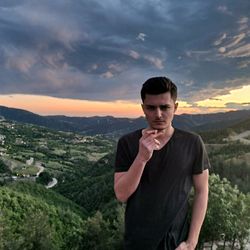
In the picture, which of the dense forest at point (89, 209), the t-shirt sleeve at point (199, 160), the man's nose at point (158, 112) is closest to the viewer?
the man's nose at point (158, 112)

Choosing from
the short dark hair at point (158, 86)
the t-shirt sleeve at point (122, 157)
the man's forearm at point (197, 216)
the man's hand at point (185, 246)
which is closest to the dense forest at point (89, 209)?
the man's forearm at point (197, 216)

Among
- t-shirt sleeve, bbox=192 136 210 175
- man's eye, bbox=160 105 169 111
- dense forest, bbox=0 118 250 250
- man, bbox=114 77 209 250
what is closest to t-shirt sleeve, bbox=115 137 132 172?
man, bbox=114 77 209 250

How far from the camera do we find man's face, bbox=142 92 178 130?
343 cm

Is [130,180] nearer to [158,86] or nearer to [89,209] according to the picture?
[158,86]

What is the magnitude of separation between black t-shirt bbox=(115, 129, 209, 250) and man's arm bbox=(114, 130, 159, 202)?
149 mm

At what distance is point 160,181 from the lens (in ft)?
11.2

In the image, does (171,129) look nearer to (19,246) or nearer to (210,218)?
(210,218)

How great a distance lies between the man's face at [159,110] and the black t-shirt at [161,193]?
0.61 ft

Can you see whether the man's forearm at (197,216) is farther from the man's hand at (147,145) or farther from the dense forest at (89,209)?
the dense forest at (89,209)

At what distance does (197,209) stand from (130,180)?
79cm

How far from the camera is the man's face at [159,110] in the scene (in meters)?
3.43

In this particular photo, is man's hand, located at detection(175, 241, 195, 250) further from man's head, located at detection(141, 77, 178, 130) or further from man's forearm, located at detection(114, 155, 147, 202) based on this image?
man's head, located at detection(141, 77, 178, 130)

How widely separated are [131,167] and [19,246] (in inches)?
1576

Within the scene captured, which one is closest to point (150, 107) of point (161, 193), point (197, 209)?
point (161, 193)
